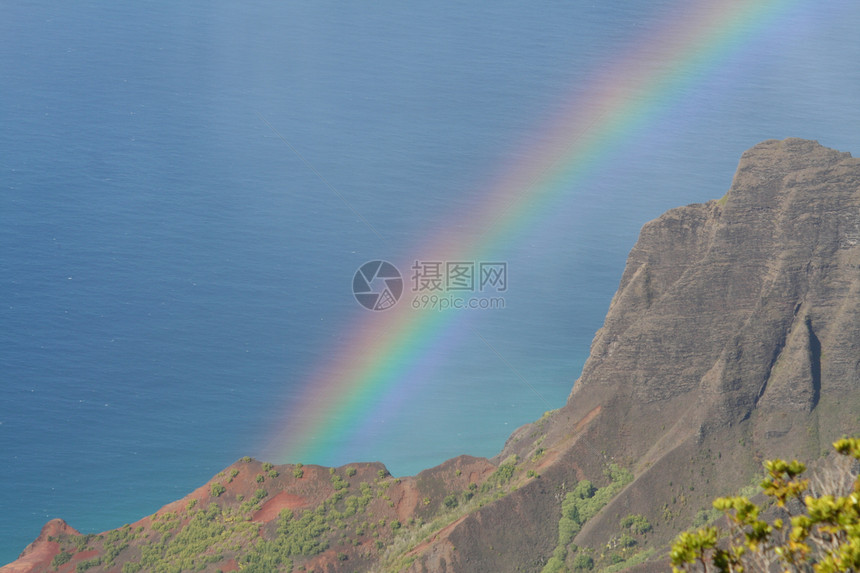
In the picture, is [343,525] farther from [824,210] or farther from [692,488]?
[824,210]

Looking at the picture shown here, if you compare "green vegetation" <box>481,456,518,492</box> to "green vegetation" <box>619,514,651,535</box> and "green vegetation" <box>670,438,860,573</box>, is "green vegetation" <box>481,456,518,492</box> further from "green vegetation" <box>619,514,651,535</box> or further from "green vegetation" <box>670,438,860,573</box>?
"green vegetation" <box>670,438,860,573</box>

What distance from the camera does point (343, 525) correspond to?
97812 millimetres

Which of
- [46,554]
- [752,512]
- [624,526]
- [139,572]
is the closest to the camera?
[752,512]

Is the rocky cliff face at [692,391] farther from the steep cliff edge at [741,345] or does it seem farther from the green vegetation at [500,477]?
the green vegetation at [500,477]

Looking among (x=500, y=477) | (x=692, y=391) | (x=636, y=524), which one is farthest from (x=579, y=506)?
(x=692, y=391)

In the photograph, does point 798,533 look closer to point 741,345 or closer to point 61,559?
point 741,345

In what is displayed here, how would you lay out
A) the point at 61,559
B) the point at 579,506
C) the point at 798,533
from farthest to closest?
the point at 61,559 → the point at 579,506 → the point at 798,533

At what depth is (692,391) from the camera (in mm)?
94062

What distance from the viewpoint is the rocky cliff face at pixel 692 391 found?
8888 cm

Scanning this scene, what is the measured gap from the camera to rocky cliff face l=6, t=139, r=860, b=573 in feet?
292

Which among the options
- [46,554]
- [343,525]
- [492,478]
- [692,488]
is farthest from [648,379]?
[46,554]

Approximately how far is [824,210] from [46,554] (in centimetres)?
8378

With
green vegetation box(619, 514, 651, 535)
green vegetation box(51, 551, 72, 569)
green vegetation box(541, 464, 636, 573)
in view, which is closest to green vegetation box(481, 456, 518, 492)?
green vegetation box(541, 464, 636, 573)

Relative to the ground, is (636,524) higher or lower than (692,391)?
lower
